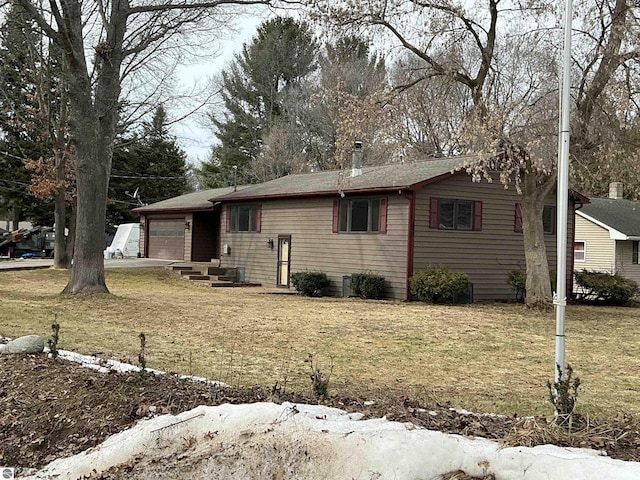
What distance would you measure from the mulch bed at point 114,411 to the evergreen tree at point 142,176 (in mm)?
39889

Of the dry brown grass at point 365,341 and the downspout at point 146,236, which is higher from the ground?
the downspout at point 146,236

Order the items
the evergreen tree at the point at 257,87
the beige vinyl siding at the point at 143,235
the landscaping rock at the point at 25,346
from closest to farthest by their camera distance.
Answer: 1. the landscaping rock at the point at 25,346
2. the beige vinyl siding at the point at 143,235
3. the evergreen tree at the point at 257,87

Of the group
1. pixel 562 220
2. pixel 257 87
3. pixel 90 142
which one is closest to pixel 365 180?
pixel 90 142

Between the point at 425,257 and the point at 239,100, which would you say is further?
the point at 239,100

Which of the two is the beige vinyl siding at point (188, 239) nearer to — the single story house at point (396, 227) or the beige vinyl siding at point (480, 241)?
the single story house at point (396, 227)

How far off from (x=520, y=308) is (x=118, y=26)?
38.0 feet

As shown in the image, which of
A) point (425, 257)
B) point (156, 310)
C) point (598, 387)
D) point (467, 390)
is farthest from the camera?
point (425, 257)

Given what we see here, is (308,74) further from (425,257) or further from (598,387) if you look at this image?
(598,387)

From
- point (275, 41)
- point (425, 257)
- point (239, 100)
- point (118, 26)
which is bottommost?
point (425, 257)

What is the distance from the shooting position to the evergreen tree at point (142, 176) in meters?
45.2

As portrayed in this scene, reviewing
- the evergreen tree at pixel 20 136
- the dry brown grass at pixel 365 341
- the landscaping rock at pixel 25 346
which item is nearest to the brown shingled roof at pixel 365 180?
the dry brown grass at pixel 365 341

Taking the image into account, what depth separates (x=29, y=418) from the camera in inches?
196

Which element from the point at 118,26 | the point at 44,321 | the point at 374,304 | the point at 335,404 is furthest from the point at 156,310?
the point at 335,404

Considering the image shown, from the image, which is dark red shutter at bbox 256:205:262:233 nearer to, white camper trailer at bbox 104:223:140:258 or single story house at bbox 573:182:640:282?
single story house at bbox 573:182:640:282
